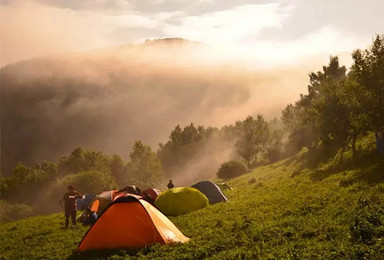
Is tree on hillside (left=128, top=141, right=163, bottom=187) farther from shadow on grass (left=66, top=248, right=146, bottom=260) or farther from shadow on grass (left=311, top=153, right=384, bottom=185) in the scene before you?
shadow on grass (left=66, top=248, right=146, bottom=260)

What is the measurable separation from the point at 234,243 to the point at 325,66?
215 ft

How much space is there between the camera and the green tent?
23956 mm

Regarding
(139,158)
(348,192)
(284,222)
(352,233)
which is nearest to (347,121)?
(348,192)

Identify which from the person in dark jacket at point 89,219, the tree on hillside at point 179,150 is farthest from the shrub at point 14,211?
the person in dark jacket at point 89,219

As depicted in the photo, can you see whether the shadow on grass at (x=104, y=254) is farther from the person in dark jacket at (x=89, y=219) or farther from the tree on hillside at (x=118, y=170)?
the tree on hillside at (x=118, y=170)

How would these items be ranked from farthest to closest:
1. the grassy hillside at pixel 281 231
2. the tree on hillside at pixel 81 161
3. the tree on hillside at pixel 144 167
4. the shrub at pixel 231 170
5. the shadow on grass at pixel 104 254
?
the tree on hillside at pixel 81 161, the tree on hillside at pixel 144 167, the shrub at pixel 231 170, the shadow on grass at pixel 104 254, the grassy hillside at pixel 281 231

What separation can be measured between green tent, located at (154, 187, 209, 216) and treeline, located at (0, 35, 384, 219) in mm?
13988

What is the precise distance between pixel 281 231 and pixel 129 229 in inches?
264

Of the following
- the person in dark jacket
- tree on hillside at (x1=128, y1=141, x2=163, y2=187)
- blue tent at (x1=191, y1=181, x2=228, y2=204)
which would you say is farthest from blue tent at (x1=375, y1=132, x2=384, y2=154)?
tree on hillside at (x1=128, y1=141, x2=163, y2=187)

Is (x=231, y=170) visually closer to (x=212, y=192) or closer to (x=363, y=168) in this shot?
(x=212, y=192)

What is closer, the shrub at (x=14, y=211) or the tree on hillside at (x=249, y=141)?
the shrub at (x=14, y=211)

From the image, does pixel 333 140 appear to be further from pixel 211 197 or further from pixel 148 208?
pixel 148 208

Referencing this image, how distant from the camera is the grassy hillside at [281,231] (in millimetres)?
11625

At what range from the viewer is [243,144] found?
99.4 metres
